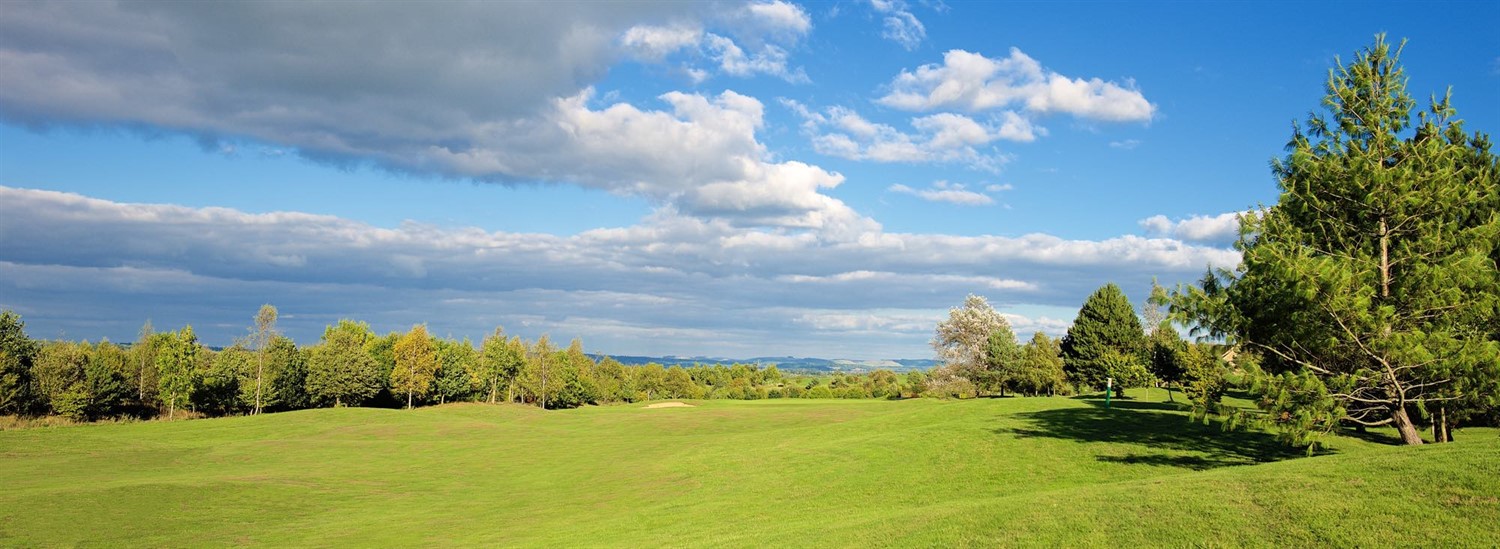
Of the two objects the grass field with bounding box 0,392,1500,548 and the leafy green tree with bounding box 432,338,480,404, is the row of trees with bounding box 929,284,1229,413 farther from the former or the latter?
the leafy green tree with bounding box 432,338,480,404

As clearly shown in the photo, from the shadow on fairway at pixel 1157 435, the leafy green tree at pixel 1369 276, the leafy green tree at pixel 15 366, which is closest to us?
the leafy green tree at pixel 1369 276

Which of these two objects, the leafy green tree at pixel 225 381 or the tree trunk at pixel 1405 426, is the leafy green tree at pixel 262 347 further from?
the tree trunk at pixel 1405 426

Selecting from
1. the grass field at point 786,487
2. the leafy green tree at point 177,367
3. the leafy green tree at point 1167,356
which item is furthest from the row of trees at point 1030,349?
the leafy green tree at point 177,367

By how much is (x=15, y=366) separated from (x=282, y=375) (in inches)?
842

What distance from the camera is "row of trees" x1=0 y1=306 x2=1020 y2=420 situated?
65.2 metres

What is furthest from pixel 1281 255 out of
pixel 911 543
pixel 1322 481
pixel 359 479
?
pixel 359 479

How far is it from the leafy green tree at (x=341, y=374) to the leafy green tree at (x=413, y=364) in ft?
7.16

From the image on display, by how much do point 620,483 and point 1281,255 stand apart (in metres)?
25.4

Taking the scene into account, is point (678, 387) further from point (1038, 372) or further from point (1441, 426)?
point (1441, 426)

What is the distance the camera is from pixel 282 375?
80.6 meters

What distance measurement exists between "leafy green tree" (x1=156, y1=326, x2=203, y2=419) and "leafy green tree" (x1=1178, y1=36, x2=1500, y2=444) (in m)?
82.1

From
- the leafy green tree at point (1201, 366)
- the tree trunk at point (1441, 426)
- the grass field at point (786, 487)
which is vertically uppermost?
the leafy green tree at point (1201, 366)

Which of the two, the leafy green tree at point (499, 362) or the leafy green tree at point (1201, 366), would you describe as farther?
the leafy green tree at point (499, 362)

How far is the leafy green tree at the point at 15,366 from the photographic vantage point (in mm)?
60656
